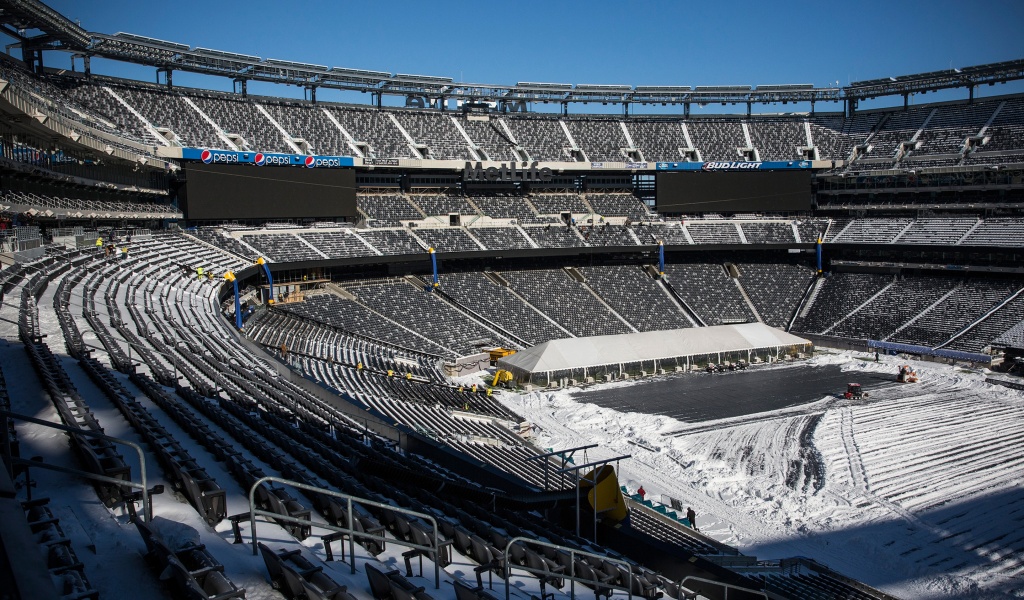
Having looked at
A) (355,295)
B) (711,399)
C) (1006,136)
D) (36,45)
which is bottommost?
(711,399)

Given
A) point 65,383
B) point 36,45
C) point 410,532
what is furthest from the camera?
point 36,45

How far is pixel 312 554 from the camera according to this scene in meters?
6.96

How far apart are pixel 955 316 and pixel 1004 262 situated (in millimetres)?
4745

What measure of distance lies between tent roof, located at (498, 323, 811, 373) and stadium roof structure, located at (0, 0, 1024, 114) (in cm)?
2299

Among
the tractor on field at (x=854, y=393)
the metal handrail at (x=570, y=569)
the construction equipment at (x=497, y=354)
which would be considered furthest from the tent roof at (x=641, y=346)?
the metal handrail at (x=570, y=569)

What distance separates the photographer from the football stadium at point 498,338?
26.3 feet

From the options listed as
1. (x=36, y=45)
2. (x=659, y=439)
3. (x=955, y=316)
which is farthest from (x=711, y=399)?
(x=36, y=45)

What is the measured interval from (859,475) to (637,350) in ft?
51.2

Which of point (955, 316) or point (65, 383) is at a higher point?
point (65, 383)

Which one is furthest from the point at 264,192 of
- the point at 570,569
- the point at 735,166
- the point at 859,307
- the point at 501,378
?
the point at 570,569

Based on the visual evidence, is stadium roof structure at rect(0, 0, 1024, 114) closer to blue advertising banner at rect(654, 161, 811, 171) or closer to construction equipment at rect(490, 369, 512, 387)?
blue advertising banner at rect(654, 161, 811, 171)

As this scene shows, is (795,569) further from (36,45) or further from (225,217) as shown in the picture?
(36,45)

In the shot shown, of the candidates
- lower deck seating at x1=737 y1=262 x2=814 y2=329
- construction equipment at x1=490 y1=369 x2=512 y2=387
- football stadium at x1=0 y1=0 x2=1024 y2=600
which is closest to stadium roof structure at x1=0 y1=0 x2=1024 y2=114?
football stadium at x1=0 y1=0 x2=1024 y2=600

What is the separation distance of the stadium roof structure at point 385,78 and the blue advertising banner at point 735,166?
5.69 meters
